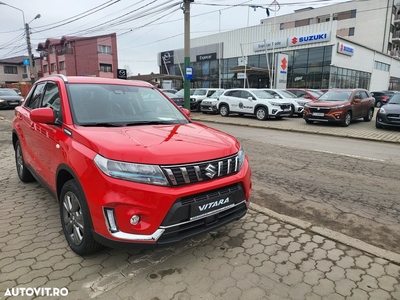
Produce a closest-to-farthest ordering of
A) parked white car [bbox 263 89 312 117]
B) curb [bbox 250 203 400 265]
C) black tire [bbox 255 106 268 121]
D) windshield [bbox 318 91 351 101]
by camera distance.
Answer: curb [bbox 250 203 400 265] < windshield [bbox 318 91 351 101] < black tire [bbox 255 106 268 121] < parked white car [bbox 263 89 312 117]

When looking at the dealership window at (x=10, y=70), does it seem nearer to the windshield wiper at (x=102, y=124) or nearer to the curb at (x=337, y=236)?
the windshield wiper at (x=102, y=124)

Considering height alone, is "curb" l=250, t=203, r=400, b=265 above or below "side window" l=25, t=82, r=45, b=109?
below

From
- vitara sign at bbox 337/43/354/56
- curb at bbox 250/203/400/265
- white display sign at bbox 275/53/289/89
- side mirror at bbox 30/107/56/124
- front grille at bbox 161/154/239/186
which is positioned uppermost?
vitara sign at bbox 337/43/354/56

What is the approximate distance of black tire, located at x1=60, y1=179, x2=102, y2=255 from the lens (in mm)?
2551

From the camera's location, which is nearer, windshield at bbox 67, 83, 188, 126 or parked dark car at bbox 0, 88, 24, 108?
windshield at bbox 67, 83, 188, 126

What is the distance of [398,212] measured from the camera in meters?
4.10

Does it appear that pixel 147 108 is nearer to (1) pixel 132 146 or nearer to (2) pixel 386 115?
(1) pixel 132 146

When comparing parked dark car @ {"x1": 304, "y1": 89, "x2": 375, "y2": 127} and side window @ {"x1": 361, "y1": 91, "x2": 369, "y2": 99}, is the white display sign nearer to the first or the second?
side window @ {"x1": 361, "y1": 91, "x2": 369, "y2": 99}

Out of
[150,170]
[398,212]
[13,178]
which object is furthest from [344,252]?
[13,178]

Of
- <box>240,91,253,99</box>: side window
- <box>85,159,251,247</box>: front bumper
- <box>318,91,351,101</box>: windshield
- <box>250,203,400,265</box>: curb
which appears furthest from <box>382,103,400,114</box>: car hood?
<box>85,159,251,247</box>: front bumper

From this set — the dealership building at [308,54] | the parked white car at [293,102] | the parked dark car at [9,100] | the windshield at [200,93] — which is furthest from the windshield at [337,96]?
the parked dark car at [9,100]

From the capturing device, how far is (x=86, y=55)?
49.7 m

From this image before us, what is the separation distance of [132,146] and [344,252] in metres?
2.42

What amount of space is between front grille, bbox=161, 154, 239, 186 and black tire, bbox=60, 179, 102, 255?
802 millimetres
